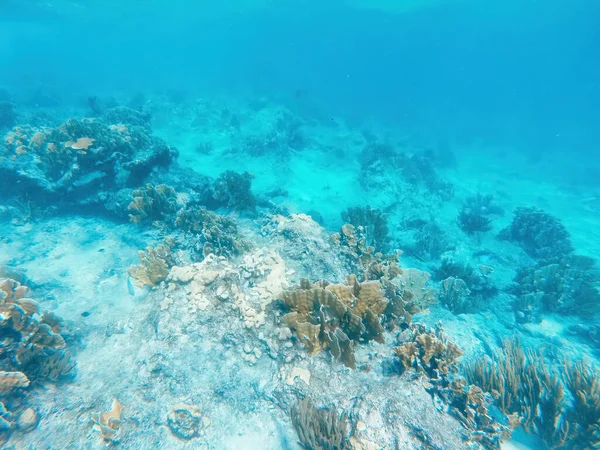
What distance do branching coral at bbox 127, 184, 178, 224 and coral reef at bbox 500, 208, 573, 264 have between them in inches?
541

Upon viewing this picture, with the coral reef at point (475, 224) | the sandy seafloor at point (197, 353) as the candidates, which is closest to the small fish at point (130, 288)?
the sandy seafloor at point (197, 353)

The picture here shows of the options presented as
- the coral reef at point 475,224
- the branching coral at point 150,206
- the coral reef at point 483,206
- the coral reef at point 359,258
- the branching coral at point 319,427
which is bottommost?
the branching coral at point 319,427

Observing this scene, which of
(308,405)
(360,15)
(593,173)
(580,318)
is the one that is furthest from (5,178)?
(360,15)

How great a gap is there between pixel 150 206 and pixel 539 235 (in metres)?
15.0

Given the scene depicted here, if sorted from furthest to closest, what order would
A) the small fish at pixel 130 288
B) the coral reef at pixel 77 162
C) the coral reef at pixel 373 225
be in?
the coral reef at pixel 373 225, the coral reef at pixel 77 162, the small fish at pixel 130 288

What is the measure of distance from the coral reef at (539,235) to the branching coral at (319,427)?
11.3 metres

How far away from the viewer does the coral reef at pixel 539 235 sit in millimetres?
10875

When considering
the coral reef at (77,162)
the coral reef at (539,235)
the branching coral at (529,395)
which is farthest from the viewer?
the coral reef at (539,235)

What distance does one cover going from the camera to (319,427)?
3.63 meters

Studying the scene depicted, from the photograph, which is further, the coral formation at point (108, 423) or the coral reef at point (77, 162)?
the coral reef at point (77, 162)

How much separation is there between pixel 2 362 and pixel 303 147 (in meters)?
19.6

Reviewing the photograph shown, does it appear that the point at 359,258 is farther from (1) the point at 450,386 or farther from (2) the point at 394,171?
(2) the point at 394,171

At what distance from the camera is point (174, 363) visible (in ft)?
14.9

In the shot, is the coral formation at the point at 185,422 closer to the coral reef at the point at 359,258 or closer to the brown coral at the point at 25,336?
the brown coral at the point at 25,336
